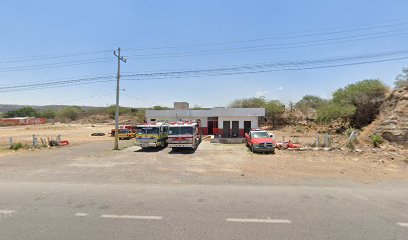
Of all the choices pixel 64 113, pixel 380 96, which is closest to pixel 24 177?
pixel 380 96

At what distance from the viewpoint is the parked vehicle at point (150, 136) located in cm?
2059

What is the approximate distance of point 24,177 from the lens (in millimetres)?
10547

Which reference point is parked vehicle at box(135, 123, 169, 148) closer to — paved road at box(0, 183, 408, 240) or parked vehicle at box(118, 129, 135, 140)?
paved road at box(0, 183, 408, 240)

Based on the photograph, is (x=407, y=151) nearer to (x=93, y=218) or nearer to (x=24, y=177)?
(x=93, y=218)

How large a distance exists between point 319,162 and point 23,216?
46.7 feet

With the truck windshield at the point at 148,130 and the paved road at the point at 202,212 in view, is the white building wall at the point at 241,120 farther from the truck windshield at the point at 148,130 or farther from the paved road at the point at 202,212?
the paved road at the point at 202,212

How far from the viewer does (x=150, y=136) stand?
2078 cm

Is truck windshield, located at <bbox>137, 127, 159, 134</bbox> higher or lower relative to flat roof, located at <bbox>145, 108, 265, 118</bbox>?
lower

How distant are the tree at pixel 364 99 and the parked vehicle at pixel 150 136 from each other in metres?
30.1

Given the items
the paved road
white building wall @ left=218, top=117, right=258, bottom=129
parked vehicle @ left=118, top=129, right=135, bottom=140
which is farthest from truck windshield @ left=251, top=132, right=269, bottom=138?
parked vehicle @ left=118, top=129, right=135, bottom=140

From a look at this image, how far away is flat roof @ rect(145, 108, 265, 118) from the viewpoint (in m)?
31.4

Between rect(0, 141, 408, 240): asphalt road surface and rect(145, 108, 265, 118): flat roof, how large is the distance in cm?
2172

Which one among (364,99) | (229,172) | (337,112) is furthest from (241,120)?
(229,172)

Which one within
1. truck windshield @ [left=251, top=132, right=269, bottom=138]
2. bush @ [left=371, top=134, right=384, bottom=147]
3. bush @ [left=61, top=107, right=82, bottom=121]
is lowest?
bush @ [left=371, top=134, right=384, bottom=147]
